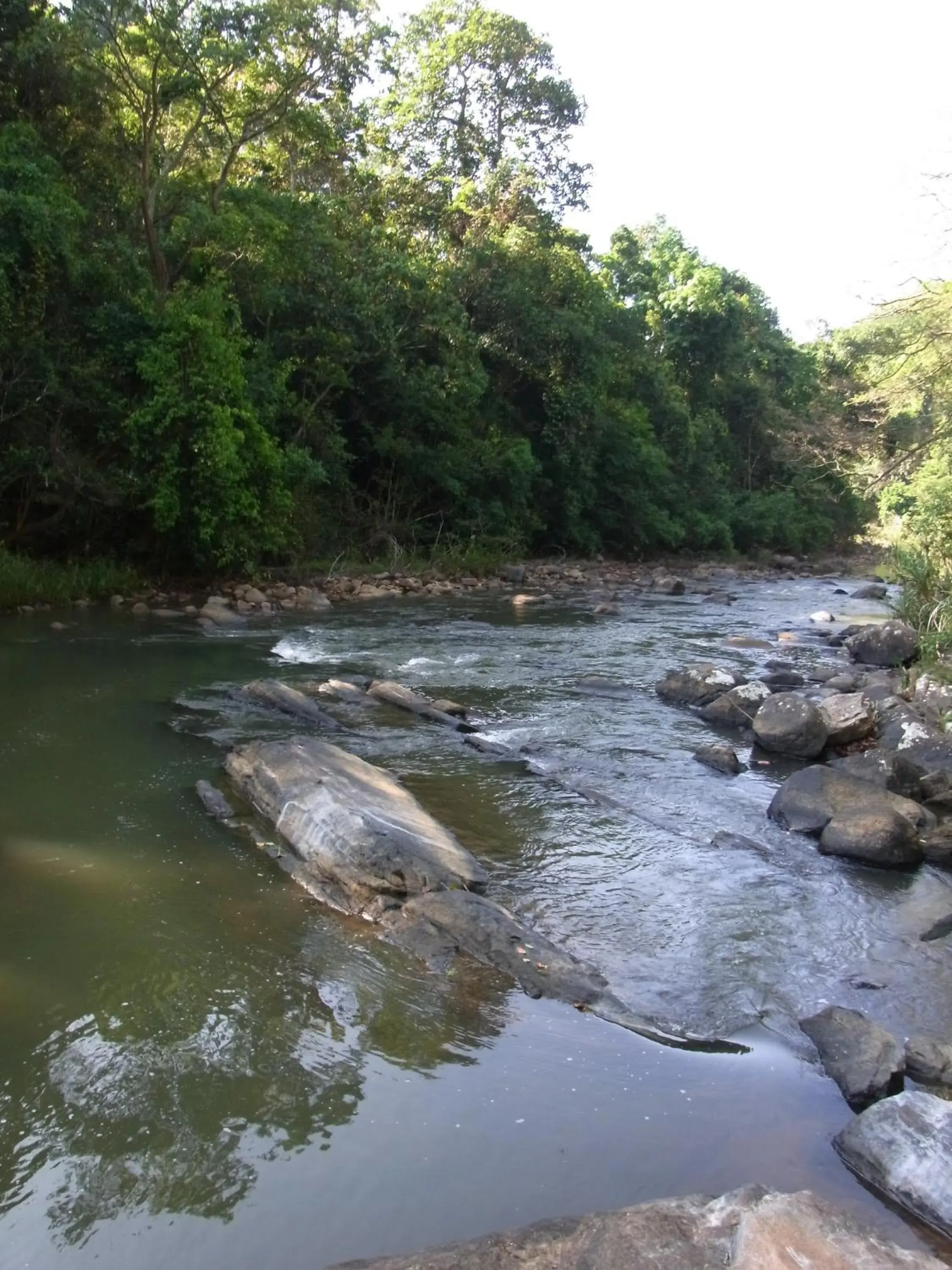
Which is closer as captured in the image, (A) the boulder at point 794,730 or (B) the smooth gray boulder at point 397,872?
(B) the smooth gray boulder at point 397,872

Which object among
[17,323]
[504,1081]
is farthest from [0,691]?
[504,1081]

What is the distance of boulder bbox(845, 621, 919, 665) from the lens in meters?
12.6

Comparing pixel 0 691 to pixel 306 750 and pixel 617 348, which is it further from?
pixel 617 348

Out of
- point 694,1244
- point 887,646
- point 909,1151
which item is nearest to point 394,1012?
point 694,1244

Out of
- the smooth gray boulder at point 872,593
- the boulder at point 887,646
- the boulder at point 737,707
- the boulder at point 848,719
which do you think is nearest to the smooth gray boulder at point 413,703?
the boulder at point 737,707

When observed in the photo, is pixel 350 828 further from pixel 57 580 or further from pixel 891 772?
pixel 57 580

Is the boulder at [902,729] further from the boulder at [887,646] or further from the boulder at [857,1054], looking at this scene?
the boulder at [857,1054]

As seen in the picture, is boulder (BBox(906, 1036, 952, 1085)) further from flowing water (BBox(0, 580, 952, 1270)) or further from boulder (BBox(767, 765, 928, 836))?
boulder (BBox(767, 765, 928, 836))

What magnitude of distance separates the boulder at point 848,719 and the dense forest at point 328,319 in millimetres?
7239

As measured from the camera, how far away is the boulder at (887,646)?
1262cm

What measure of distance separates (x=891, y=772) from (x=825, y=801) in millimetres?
1063

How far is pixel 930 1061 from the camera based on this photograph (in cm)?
396

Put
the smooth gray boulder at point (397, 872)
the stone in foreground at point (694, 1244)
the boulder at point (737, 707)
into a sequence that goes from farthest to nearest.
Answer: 1. the boulder at point (737, 707)
2. the smooth gray boulder at point (397, 872)
3. the stone in foreground at point (694, 1244)

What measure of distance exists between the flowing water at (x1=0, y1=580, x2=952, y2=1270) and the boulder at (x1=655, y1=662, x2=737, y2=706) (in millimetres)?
2035
